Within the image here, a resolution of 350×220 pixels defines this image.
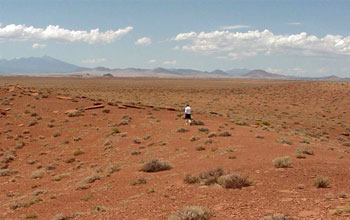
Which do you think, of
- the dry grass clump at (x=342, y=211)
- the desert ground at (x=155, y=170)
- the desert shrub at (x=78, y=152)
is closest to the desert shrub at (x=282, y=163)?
the desert ground at (x=155, y=170)

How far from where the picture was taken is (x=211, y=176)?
39.3ft

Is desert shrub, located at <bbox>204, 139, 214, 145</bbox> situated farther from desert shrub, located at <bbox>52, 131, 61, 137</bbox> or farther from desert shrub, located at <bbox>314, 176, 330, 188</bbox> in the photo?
desert shrub, located at <bbox>52, 131, 61, 137</bbox>

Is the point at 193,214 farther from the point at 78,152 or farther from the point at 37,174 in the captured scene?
the point at 78,152

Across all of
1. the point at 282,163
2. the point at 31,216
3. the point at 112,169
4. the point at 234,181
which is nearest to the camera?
the point at 234,181

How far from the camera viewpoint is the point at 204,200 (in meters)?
9.93

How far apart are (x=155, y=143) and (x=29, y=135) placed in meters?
12.4

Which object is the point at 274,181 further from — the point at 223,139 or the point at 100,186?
the point at 223,139

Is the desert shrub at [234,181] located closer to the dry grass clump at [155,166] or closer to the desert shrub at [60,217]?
the dry grass clump at [155,166]

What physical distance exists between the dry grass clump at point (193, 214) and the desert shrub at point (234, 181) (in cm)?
247

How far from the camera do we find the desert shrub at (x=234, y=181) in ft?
35.6

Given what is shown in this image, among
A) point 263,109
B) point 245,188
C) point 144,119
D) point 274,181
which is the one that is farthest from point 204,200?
point 263,109

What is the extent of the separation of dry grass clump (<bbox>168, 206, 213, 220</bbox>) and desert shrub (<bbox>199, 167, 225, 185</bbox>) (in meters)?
3.06

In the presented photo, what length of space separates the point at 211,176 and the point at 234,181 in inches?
50.2

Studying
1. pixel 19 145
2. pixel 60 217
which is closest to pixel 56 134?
pixel 19 145
